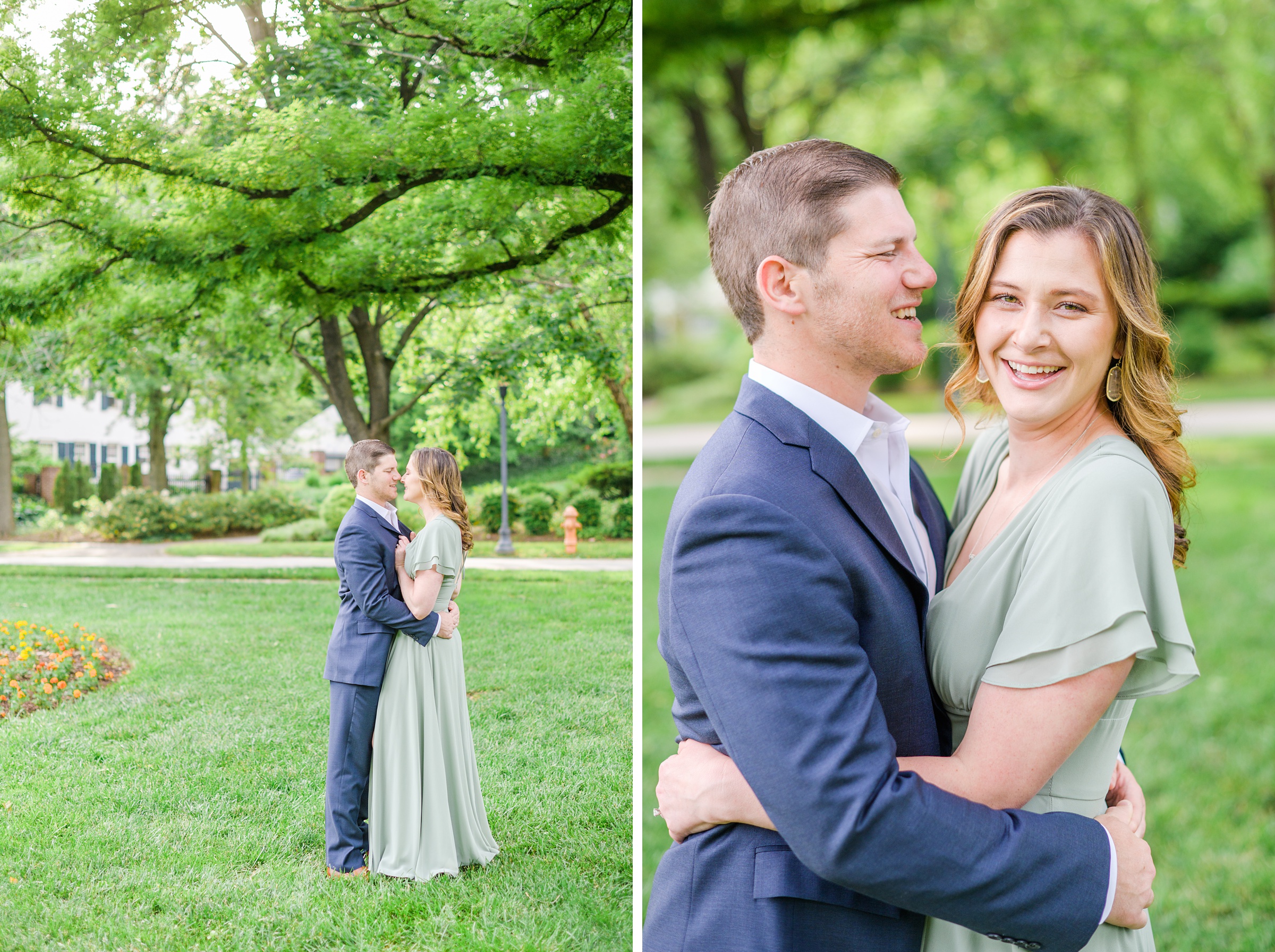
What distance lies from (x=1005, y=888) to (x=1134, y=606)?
19.8 inches

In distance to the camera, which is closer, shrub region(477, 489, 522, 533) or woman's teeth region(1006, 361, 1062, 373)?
woman's teeth region(1006, 361, 1062, 373)

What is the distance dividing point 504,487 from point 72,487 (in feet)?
3.99

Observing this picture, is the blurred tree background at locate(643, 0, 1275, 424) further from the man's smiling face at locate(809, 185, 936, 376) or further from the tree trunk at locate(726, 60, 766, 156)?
the man's smiling face at locate(809, 185, 936, 376)

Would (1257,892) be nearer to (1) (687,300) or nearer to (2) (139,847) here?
(2) (139,847)

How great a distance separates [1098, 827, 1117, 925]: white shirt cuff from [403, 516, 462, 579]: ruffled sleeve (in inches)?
71.1

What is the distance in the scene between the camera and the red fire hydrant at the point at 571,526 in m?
3.22

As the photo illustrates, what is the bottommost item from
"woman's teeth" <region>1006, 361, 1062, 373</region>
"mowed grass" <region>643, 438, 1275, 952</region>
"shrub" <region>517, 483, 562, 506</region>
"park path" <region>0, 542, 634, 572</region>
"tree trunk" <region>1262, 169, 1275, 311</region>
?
"mowed grass" <region>643, 438, 1275, 952</region>

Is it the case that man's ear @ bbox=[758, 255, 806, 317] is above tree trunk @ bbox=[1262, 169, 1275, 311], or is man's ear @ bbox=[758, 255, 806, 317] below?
below

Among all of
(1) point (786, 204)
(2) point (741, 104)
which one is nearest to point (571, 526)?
(1) point (786, 204)

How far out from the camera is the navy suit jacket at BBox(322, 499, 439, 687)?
2768 millimetres

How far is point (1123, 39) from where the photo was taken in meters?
10.9

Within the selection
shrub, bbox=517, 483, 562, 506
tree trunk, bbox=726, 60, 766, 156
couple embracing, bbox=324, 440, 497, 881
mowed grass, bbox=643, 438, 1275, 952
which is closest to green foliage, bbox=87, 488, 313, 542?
couple embracing, bbox=324, 440, 497, 881

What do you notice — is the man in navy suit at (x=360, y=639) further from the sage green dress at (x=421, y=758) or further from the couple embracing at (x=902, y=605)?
the couple embracing at (x=902, y=605)

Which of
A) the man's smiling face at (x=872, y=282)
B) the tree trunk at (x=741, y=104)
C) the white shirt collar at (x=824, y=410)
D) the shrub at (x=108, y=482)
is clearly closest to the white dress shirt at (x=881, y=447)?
the white shirt collar at (x=824, y=410)
